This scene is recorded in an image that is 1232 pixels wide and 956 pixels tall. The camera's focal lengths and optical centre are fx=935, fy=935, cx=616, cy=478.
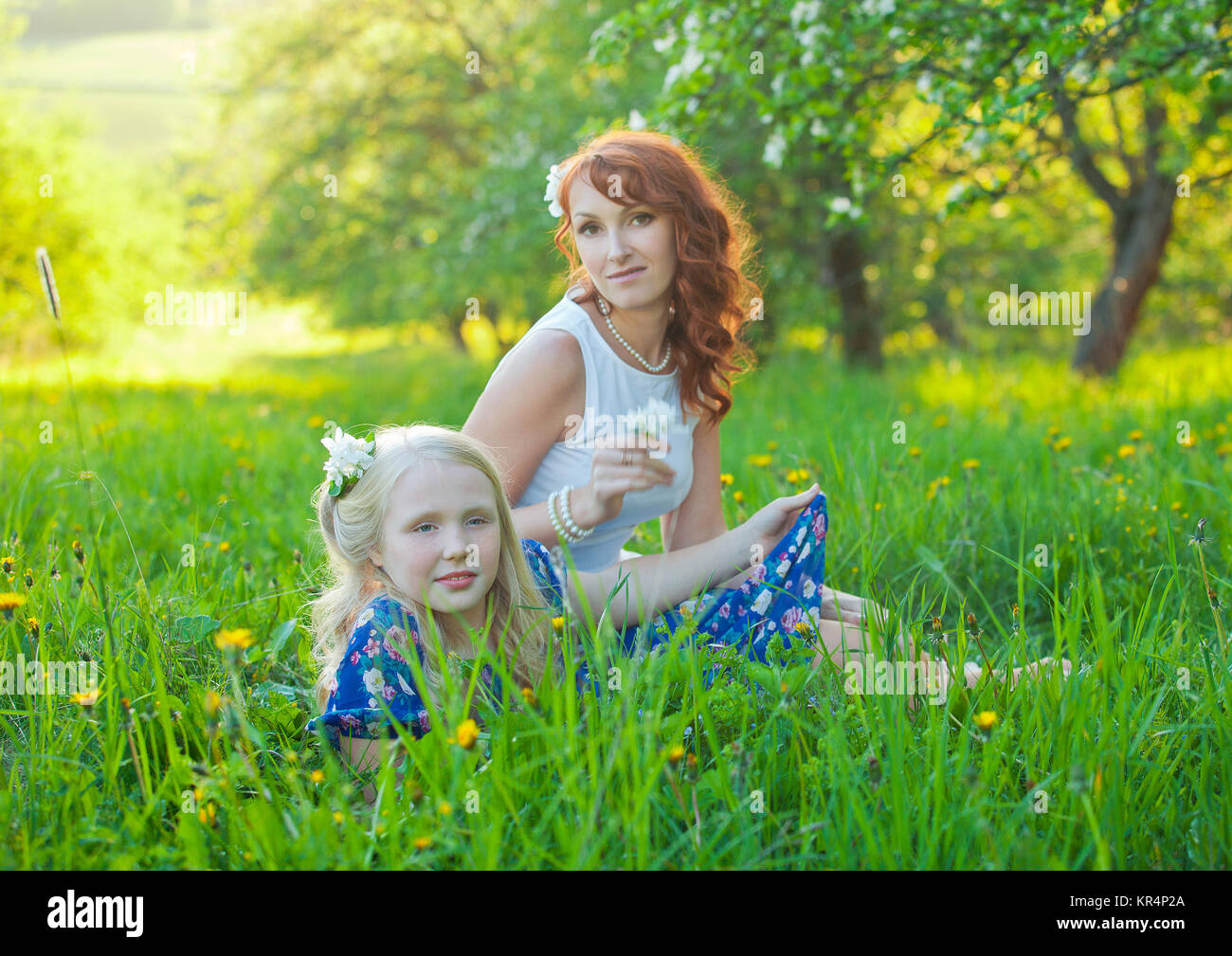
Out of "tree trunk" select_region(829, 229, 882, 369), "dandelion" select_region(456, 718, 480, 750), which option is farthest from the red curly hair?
"tree trunk" select_region(829, 229, 882, 369)

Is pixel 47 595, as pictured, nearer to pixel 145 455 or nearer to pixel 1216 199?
pixel 145 455

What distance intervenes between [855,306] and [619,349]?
20.6 feet

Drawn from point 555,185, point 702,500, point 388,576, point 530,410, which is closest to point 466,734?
point 388,576

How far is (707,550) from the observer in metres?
2.42

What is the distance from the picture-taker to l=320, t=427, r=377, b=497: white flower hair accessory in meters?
2.05

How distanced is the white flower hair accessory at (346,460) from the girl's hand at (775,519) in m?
0.97

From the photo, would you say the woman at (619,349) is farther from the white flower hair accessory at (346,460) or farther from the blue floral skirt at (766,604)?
the white flower hair accessory at (346,460)

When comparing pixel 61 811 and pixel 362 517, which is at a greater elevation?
pixel 362 517

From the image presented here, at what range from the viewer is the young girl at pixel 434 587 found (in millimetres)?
1861

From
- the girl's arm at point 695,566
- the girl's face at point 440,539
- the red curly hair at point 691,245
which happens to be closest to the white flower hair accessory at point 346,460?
the girl's face at point 440,539

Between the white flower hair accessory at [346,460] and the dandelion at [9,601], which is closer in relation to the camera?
the dandelion at [9,601]

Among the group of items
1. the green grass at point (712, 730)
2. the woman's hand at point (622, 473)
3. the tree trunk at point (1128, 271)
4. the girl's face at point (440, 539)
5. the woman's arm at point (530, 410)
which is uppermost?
the tree trunk at point (1128, 271)
